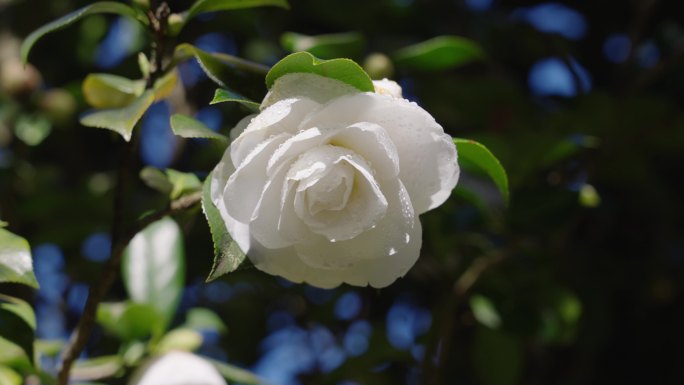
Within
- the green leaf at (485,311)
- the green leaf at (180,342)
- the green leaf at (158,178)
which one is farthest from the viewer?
the green leaf at (485,311)

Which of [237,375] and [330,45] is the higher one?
[330,45]

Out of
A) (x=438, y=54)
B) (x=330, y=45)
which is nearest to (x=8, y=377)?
(x=330, y=45)

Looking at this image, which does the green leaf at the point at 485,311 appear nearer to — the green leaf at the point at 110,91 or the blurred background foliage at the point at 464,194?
the blurred background foliage at the point at 464,194

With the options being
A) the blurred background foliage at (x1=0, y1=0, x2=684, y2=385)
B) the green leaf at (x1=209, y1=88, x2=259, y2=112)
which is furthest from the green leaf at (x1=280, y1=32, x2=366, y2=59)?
the green leaf at (x1=209, y1=88, x2=259, y2=112)

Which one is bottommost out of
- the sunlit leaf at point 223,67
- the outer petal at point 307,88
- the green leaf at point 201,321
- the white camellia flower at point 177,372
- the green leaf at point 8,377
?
the green leaf at point 201,321

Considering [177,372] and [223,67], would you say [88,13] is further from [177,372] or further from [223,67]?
[177,372]

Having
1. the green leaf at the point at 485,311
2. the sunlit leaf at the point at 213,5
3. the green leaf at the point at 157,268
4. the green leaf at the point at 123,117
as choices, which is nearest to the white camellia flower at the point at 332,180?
the green leaf at the point at 123,117
